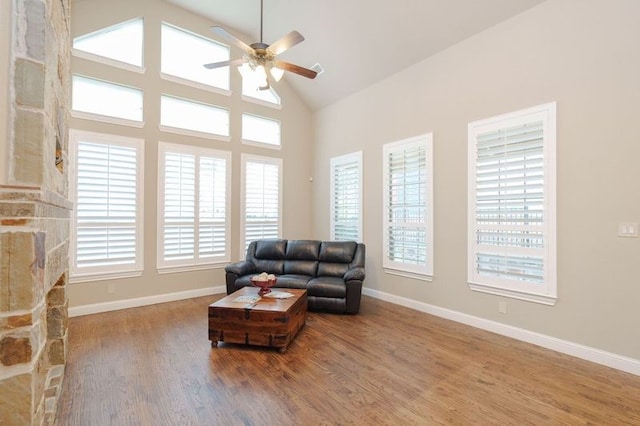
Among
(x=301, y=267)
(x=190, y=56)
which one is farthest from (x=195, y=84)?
(x=301, y=267)

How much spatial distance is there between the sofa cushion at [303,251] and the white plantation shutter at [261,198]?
34.3 inches

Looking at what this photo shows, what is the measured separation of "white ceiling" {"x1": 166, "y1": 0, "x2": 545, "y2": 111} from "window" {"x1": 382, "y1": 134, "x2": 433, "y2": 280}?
4.23ft

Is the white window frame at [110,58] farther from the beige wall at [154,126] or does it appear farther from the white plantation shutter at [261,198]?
the white plantation shutter at [261,198]

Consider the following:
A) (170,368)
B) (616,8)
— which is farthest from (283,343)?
(616,8)

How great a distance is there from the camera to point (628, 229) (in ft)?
8.93

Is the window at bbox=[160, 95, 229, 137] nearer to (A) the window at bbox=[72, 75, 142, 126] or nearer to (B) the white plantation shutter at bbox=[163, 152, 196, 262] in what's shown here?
(A) the window at bbox=[72, 75, 142, 126]

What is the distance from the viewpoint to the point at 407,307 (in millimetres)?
4543

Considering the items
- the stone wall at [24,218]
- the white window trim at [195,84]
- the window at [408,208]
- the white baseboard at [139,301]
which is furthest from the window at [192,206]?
the stone wall at [24,218]

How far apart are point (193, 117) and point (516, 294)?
17.6 ft

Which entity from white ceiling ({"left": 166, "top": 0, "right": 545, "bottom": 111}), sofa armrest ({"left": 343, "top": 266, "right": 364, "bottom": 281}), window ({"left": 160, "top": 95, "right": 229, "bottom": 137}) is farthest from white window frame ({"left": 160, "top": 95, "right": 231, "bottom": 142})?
sofa armrest ({"left": 343, "top": 266, "right": 364, "bottom": 281})

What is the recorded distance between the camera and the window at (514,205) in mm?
3189

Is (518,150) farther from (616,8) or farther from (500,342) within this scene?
(500,342)

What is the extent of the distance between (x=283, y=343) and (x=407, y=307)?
2.28 metres

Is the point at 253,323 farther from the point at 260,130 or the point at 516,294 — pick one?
the point at 260,130
